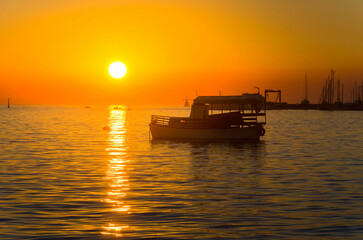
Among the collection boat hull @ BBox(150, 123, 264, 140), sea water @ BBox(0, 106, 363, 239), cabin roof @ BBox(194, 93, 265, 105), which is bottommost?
sea water @ BBox(0, 106, 363, 239)

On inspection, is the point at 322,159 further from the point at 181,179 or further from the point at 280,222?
the point at 280,222

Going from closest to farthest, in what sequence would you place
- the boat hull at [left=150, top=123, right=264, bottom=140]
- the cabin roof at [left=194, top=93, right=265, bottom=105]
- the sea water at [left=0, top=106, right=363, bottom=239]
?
1. the sea water at [left=0, top=106, right=363, bottom=239]
2. the boat hull at [left=150, top=123, right=264, bottom=140]
3. the cabin roof at [left=194, top=93, right=265, bottom=105]

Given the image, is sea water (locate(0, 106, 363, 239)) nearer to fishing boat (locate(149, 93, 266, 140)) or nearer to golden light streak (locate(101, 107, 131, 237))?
golden light streak (locate(101, 107, 131, 237))

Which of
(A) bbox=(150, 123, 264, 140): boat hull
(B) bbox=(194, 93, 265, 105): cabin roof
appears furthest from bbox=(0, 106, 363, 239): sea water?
(B) bbox=(194, 93, 265, 105): cabin roof

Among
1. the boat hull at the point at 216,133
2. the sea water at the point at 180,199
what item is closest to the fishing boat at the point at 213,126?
the boat hull at the point at 216,133

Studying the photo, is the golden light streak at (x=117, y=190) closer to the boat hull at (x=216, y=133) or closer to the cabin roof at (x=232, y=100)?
the boat hull at (x=216, y=133)

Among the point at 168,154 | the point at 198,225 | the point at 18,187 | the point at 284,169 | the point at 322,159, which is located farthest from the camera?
the point at 168,154

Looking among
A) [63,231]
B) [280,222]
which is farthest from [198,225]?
[63,231]

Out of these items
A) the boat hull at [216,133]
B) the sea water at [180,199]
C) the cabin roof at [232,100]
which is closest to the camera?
the sea water at [180,199]

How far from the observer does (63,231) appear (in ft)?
50.8

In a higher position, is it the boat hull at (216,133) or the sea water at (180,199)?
the boat hull at (216,133)

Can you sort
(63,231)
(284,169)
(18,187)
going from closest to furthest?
(63,231)
(18,187)
(284,169)

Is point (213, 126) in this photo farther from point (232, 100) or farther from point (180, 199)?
point (180, 199)

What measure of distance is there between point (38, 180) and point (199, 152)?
2191 centimetres
